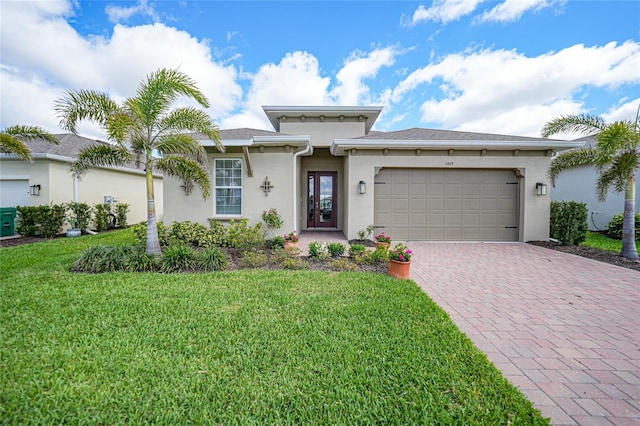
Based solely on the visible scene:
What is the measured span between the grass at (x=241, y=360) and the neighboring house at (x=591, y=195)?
508 inches

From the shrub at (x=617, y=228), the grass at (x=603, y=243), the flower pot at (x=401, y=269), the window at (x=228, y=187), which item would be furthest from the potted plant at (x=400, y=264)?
the shrub at (x=617, y=228)

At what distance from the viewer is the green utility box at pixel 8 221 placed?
9422 millimetres

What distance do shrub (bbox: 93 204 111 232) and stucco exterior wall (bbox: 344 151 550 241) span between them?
10.9 m

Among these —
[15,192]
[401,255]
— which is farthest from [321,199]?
[15,192]

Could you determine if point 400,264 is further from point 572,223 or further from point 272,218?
point 572,223

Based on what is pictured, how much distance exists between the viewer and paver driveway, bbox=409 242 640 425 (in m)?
2.06

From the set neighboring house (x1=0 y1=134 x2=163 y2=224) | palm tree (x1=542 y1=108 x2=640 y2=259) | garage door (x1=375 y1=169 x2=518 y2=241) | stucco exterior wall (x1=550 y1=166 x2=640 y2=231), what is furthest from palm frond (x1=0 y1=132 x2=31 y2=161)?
stucco exterior wall (x1=550 y1=166 x2=640 y2=231)

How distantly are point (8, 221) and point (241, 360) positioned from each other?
43.0 ft

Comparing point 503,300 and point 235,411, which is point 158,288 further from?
point 503,300

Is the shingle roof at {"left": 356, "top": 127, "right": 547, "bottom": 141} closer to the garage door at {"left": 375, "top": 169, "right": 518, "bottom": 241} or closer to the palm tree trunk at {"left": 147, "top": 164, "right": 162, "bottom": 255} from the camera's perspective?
the garage door at {"left": 375, "top": 169, "right": 518, "bottom": 241}

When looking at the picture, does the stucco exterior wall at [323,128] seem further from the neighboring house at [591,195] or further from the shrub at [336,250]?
the neighboring house at [591,195]

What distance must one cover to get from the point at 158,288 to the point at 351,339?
3427 mm

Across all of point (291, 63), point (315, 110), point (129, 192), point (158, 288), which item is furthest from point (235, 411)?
point (129, 192)

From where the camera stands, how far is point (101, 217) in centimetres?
1125
